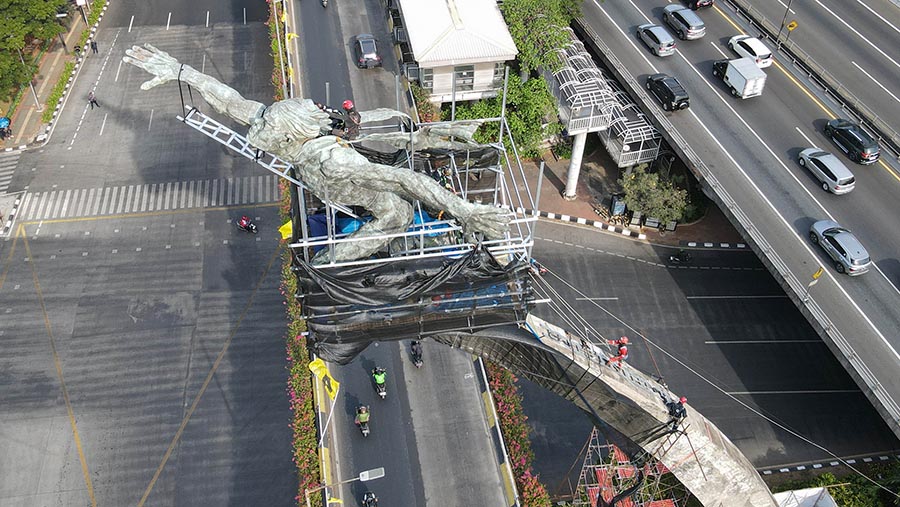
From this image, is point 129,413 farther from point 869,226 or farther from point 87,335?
point 869,226

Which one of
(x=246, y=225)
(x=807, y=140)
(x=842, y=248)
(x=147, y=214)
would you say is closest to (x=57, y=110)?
(x=147, y=214)

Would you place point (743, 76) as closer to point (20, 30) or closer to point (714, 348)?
point (714, 348)

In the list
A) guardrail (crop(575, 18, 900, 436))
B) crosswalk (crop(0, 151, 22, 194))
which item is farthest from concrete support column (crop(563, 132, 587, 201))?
crosswalk (crop(0, 151, 22, 194))

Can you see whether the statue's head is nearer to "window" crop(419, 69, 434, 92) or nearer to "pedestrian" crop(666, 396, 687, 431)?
"pedestrian" crop(666, 396, 687, 431)

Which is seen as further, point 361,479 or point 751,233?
point 751,233

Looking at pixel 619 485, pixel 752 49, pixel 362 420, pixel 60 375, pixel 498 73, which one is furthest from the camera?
pixel 752 49

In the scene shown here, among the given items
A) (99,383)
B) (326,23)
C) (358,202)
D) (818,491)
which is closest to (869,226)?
(818,491)

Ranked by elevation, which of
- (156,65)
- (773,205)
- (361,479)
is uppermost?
(156,65)
